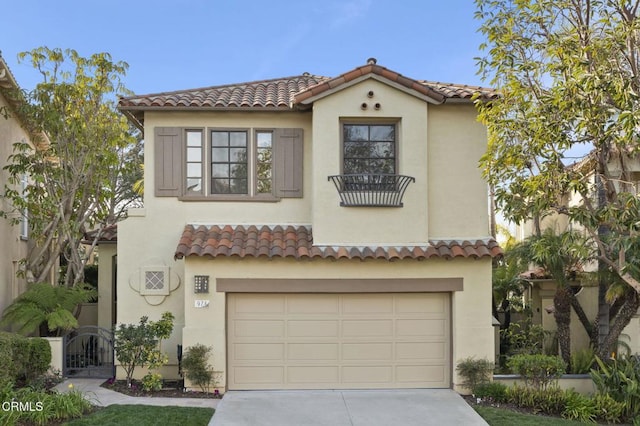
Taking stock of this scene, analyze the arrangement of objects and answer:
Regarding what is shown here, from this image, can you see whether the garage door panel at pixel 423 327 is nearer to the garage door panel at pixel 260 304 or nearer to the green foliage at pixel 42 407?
the garage door panel at pixel 260 304

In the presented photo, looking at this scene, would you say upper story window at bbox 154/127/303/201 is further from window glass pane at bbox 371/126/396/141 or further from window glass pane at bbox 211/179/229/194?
window glass pane at bbox 371/126/396/141

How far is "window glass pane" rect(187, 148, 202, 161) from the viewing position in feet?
40.3

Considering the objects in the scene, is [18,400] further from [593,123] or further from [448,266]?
[593,123]

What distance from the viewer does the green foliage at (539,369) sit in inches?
414

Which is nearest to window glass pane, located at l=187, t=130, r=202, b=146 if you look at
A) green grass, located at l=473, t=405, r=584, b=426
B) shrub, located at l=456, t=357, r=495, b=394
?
shrub, located at l=456, t=357, r=495, b=394

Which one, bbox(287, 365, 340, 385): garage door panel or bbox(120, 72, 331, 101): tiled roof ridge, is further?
bbox(120, 72, 331, 101): tiled roof ridge

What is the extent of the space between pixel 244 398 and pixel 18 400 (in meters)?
4.00

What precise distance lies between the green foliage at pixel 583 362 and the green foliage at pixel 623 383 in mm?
793

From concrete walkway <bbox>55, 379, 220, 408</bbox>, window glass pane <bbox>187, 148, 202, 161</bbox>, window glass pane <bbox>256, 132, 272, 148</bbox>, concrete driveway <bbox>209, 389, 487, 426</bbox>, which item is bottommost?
concrete driveway <bbox>209, 389, 487, 426</bbox>

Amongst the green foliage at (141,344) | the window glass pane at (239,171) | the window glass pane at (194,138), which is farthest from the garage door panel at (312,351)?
the window glass pane at (194,138)

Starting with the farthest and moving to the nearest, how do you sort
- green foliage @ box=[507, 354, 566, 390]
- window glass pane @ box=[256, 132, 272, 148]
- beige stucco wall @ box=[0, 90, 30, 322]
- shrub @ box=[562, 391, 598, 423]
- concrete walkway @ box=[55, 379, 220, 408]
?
beige stucco wall @ box=[0, 90, 30, 322]
window glass pane @ box=[256, 132, 272, 148]
green foliage @ box=[507, 354, 566, 390]
concrete walkway @ box=[55, 379, 220, 408]
shrub @ box=[562, 391, 598, 423]

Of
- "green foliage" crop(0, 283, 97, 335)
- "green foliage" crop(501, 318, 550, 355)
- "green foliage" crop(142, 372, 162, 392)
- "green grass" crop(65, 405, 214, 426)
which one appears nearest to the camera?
"green grass" crop(65, 405, 214, 426)

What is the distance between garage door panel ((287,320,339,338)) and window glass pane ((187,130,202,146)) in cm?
461

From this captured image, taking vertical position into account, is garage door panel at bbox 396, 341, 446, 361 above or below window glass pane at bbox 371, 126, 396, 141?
below
